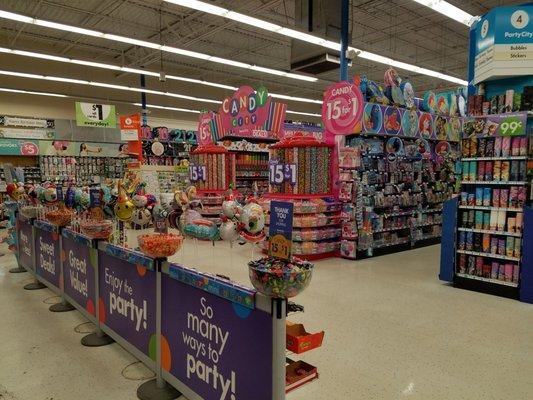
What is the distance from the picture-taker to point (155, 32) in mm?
11789

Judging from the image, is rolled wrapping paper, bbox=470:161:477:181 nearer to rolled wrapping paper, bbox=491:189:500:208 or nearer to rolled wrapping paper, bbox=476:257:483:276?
rolled wrapping paper, bbox=491:189:500:208

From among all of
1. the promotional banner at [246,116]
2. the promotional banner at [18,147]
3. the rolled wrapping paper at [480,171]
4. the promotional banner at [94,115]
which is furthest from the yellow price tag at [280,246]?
the promotional banner at [18,147]

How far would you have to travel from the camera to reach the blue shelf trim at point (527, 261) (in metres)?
4.44

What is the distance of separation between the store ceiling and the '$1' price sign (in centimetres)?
359

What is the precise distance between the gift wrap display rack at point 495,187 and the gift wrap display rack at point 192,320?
3427 millimetres

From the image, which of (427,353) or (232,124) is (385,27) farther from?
(427,353)

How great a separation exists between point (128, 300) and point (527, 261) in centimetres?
436

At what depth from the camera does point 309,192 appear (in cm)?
670

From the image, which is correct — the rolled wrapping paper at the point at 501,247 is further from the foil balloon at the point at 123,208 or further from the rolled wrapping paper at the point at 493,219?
the foil balloon at the point at 123,208

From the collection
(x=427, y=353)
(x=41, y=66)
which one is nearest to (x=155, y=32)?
(x=41, y=66)

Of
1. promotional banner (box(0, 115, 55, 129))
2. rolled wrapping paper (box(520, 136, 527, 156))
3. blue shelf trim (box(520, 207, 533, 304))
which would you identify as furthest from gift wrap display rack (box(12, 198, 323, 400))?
promotional banner (box(0, 115, 55, 129))

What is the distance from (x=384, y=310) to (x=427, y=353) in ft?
3.32

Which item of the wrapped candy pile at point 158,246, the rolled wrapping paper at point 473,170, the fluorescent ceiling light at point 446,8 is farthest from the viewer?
the fluorescent ceiling light at point 446,8

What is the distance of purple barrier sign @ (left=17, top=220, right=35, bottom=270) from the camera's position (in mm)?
5152
